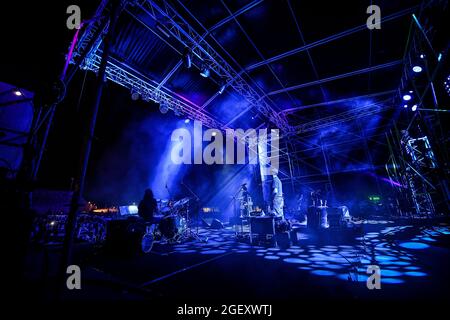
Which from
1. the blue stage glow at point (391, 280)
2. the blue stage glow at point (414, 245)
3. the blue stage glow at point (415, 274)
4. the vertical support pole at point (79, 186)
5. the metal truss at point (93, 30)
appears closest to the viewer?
the vertical support pole at point (79, 186)

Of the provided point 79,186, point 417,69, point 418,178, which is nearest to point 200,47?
point 79,186

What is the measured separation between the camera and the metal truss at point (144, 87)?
6366 mm

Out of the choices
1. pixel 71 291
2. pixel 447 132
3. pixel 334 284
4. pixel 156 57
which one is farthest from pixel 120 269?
pixel 447 132

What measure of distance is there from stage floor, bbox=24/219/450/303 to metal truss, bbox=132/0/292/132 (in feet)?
20.8

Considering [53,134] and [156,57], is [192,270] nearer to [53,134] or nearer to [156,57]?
[156,57]

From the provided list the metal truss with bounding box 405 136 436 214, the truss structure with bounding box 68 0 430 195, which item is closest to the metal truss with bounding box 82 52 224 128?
the truss structure with bounding box 68 0 430 195

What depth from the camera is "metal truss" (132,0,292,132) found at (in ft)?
17.9

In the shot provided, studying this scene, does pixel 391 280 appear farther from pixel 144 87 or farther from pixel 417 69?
pixel 144 87

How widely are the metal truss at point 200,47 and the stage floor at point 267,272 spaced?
249 inches

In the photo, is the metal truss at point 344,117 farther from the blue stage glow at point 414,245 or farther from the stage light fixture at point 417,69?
the blue stage glow at point 414,245

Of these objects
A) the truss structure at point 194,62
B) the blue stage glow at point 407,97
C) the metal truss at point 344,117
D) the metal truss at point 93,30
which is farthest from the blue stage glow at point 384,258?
the metal truss at point 93,30

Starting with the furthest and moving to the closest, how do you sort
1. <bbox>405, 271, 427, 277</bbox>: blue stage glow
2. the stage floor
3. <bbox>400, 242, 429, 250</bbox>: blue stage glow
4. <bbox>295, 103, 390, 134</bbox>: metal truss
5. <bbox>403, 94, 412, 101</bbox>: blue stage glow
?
<bbox>295, 103, 390, 134</bbox>: metal truss, <bbox>403, 94, 412, 101</bbox>: blue stage glow, <bbox>400, 242, 429, 250</bbox>: blue stage glow, <bbox>405, 271, 427, 277</bbox>: blue stage glow, the stage floor

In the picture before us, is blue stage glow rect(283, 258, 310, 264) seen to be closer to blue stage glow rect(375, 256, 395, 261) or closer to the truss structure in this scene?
blue stage glow rect(375, 256, 395, 261)

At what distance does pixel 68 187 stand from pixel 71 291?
1618mm
